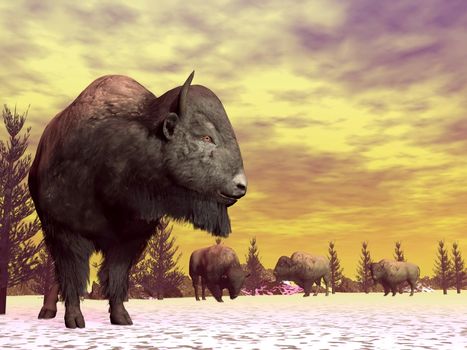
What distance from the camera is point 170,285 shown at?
88.0ft

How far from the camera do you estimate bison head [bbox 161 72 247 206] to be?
6.40 metres

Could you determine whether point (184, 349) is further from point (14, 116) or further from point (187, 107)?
point (14, 116)

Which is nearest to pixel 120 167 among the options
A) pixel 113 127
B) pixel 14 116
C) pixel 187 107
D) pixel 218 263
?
pixel 113 127

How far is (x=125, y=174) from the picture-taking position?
21.9 feet

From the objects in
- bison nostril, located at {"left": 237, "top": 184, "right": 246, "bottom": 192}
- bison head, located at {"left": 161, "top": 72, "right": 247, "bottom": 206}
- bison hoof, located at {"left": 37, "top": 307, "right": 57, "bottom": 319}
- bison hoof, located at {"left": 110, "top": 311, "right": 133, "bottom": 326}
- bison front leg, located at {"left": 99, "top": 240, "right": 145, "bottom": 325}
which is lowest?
bison hoof, located at {"left": 110, "top": 311, "right": 133, "bottom": 326}

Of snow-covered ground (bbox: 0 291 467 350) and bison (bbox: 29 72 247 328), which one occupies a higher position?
bison (bbox: 29 72 247 328)

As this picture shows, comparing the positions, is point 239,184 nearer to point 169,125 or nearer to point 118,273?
point 169,125

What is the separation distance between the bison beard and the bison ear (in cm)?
56

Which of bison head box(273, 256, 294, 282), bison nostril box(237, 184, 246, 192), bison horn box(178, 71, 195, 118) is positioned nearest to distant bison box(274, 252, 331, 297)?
bison head box(273, 256, 294, 282)

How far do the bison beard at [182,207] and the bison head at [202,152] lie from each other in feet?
0.38

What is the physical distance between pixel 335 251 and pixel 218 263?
2574cm

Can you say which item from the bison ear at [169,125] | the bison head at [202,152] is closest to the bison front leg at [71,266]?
the bison head at [202,152]

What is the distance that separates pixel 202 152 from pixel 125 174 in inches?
34.8

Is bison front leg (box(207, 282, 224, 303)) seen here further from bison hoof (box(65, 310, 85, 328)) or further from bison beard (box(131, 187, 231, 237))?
bison beard (box(131, 187, 231, 237))
